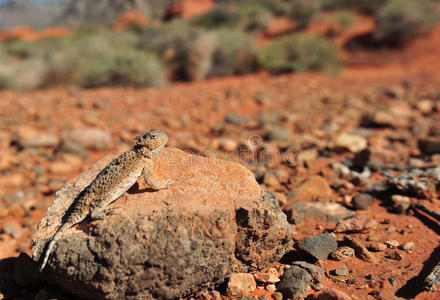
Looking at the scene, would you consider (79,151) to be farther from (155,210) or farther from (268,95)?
(268,95)

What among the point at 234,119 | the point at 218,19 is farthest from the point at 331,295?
the point at 218,19

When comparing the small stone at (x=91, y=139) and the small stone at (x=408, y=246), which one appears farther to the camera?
the small stone at (x=91, y=139)

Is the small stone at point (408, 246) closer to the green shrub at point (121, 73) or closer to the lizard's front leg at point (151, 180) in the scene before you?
the lizard's front leg at point (151, 180)

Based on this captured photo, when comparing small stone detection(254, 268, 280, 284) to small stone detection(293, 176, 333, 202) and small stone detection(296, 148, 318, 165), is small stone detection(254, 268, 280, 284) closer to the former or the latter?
small stone detection(293, 176, 333, 202)

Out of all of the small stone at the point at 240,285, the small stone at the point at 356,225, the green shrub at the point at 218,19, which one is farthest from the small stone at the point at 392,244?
the green shrub at the point at 218,19

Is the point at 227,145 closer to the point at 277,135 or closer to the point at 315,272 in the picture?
the point at 277,135

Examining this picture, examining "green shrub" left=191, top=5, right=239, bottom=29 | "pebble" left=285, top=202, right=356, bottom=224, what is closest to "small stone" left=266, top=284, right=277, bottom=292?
"pebble" left=285, top=202, right=356, bottom=224
